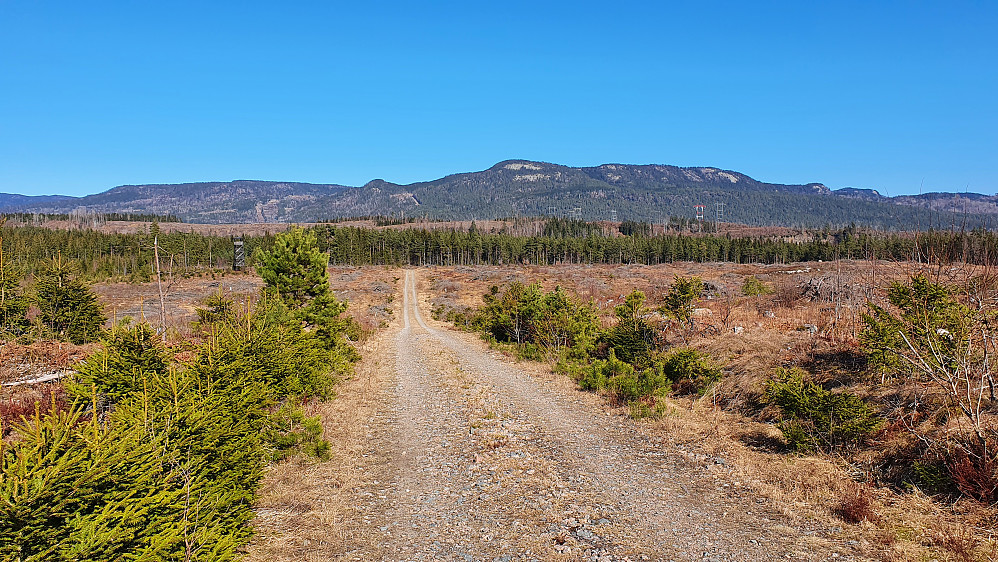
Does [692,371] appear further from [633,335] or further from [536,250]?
[536,250]

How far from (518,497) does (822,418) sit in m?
5.42

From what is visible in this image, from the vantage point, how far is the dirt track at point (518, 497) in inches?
249

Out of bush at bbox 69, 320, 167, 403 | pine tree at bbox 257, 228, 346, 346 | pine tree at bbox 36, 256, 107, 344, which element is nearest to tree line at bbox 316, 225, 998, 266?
pine tree at bbox 36, 256, 107, 344

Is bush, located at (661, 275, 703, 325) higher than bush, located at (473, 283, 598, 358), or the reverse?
bush, located at (661, 275, 703, 325)

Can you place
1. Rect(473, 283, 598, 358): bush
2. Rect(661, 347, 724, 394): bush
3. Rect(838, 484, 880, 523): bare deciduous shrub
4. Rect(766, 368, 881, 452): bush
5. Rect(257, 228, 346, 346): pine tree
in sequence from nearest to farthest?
Rect(838, 484, 880, 523): bare deciduous shrub < Rect(766, 368, 881, 452): bush < Rect(661, 347, 724, 394): bush < Rect(257, 228, 346, 346): pine tree < Rect(473, 283, 598, 358): bush

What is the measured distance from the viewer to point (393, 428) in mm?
11812

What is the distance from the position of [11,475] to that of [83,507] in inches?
19.0

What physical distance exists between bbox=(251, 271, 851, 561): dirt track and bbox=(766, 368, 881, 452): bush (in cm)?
151

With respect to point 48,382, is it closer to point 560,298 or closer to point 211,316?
point 211,316

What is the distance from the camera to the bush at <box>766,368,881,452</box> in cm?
847

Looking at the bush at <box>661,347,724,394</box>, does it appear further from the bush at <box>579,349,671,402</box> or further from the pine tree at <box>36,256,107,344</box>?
the pine tree at <box>36,256,107,344</box>

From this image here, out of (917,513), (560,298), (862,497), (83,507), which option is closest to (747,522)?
(862,497)

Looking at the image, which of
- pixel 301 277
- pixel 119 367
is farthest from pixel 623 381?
pixel 119 367

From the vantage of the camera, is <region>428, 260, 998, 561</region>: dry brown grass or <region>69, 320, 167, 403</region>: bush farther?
<region>69, 320, 167, 403</region>: bush
